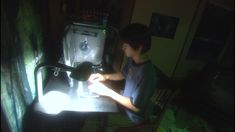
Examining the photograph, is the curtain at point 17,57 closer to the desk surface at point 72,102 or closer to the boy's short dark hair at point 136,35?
the desk surface at point 72,102

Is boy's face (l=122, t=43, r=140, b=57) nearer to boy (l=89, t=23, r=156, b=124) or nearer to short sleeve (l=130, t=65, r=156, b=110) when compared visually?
boy (l=89, t=23, r=156, b=124)

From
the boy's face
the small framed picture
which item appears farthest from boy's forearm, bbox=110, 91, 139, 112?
the small framed picture

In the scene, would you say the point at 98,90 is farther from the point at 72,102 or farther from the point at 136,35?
the point at 136,35

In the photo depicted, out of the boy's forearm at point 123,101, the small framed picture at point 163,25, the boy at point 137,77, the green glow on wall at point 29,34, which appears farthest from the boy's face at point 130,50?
the small framed picture at point 163,25

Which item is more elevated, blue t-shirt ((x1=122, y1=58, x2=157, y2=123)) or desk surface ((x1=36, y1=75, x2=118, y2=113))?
blue t-shirt ((x1=122, y1=58, x2=157, y2=123))

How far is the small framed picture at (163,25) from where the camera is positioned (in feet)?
10.6

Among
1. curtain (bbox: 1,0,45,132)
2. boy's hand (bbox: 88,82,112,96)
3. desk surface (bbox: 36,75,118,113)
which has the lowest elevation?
desk surface (bbox: 36,75,118,113)

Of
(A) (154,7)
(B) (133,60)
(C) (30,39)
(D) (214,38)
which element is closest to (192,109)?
(D) (214,38)

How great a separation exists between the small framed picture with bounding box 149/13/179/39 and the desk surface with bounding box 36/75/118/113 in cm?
189

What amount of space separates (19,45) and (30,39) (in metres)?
0.26

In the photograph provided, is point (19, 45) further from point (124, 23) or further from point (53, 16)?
point (124, 23)

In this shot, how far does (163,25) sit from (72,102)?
226 centimetres

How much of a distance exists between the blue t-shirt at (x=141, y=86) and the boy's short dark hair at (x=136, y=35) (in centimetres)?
21

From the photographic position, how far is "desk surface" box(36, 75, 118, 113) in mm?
1661
